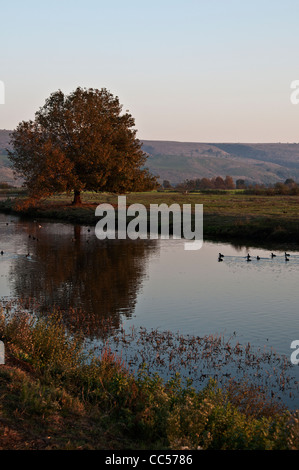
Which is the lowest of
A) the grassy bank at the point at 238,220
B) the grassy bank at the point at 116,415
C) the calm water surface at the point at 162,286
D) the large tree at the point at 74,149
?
the calm water surface at the point at 162,286

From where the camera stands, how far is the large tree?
69000 mm

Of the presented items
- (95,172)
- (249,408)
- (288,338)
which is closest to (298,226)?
(95,172)

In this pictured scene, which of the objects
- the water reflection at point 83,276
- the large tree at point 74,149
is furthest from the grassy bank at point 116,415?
the large tree at point 74,149

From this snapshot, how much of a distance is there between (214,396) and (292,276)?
23.1 meters

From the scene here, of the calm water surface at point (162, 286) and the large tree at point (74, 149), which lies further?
the large tree at point (74, 149)

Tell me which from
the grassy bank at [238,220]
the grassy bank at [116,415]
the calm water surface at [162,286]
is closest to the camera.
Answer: the grassy bank at [116,415]

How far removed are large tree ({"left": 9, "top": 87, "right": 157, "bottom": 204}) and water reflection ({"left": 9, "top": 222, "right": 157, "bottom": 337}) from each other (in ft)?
53.1

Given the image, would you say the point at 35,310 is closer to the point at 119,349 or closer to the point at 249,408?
the point at 119,349

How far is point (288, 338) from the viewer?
20.1 meters

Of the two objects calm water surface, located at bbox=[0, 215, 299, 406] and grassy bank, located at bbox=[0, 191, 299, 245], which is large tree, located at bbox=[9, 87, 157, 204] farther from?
calm water surface, located at bbox=[0, 215, 299, 406]

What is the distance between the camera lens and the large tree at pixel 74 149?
226ft

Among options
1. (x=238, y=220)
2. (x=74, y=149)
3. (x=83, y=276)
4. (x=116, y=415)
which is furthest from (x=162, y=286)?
(x=74, y=149)

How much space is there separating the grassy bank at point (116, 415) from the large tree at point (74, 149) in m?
56.1

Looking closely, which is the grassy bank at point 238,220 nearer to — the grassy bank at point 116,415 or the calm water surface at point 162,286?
the calm water surface at point 162,286
